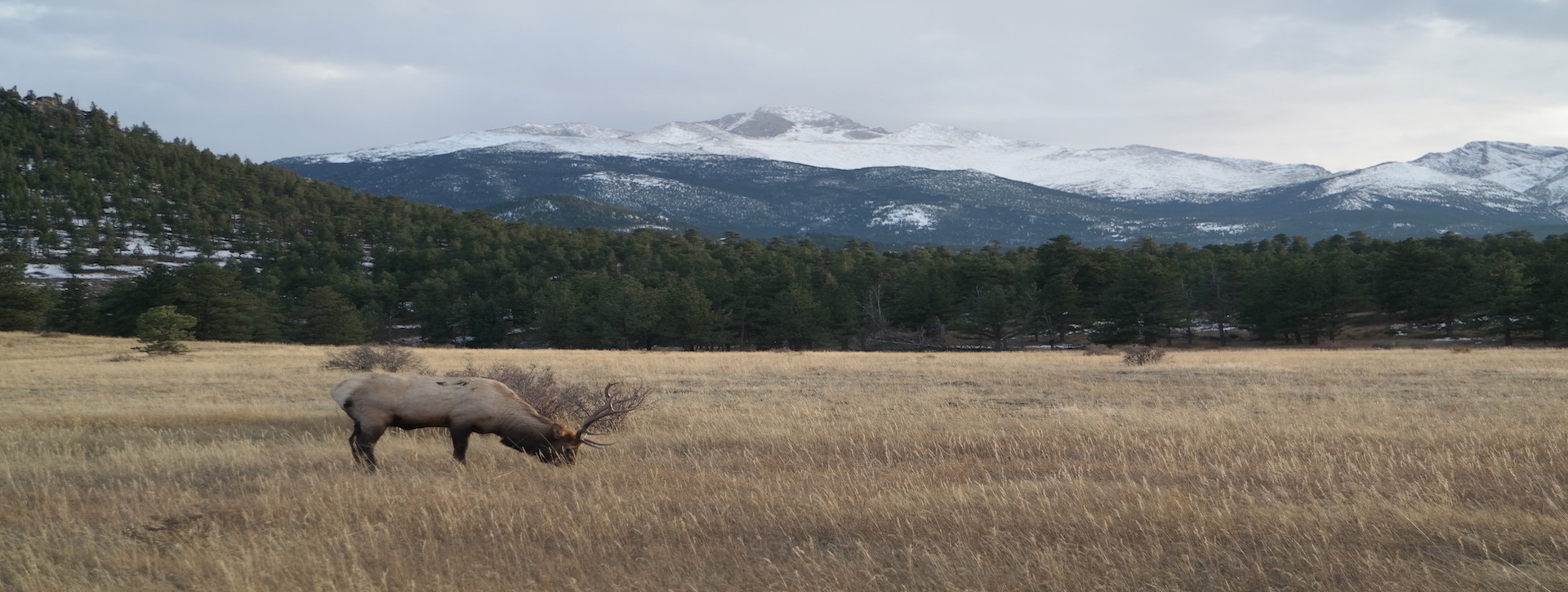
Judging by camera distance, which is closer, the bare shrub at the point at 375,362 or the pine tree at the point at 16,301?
the bare shrub at the point at 375,362

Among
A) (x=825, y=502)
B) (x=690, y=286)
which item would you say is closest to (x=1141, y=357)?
(x=825, y=502)

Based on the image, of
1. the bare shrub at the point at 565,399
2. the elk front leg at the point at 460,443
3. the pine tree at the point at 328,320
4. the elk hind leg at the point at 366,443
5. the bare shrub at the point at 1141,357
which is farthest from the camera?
the pine tree at the point at 328,320

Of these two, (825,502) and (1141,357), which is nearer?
(825,502)

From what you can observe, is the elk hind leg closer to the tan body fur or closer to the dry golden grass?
the tan body fur

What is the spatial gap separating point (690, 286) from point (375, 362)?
4133 cm

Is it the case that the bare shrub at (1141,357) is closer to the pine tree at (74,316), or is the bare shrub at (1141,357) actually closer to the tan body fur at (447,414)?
the tan body fur at (447,414)

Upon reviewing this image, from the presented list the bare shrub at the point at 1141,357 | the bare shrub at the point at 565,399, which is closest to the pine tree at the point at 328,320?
the bare shrub at the point at 1141,357

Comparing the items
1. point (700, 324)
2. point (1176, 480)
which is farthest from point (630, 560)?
point (700, 324)

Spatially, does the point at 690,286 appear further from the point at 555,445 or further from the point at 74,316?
the point at 555,445

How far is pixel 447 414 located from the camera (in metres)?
8.99

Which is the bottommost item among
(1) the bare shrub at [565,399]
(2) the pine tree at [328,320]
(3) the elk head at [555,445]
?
(2) the pine tree at [328,320]

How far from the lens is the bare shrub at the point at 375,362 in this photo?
84.3ft

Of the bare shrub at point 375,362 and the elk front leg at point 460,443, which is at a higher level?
the elk front leg at point 460,443

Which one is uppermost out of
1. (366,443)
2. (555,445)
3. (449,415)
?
(449,415)
